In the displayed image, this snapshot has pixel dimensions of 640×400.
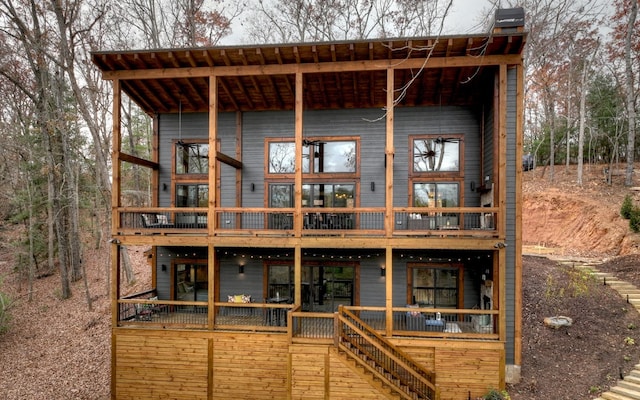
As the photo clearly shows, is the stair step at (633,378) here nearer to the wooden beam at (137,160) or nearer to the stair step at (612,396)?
the stair step at (612,396)

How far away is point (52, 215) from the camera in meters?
17.5

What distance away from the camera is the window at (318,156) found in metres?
11.4

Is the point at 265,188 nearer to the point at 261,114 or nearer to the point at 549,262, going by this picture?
the point at 261,114

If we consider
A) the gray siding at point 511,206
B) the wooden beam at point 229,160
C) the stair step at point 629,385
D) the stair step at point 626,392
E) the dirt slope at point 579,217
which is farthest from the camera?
the dirt slope at point 579,217

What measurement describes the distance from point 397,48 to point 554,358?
9180 mm

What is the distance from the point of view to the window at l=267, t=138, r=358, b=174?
1140 centimetres

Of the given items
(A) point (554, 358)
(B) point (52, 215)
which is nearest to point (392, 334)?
(A) point (554, 358)

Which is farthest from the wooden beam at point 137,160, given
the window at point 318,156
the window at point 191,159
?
the window at point 318,156

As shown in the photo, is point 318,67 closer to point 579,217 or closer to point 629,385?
point 629,385

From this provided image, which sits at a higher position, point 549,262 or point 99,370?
point 549,262

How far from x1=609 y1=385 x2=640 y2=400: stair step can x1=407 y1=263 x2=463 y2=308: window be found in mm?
3982

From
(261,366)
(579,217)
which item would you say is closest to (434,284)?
(261,366)

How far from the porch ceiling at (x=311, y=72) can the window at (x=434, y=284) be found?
5.36m

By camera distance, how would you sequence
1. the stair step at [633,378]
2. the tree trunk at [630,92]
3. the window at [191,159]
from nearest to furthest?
the stair step at [633,378]
the window at [191,159]
the tree trunk at [630,92]
